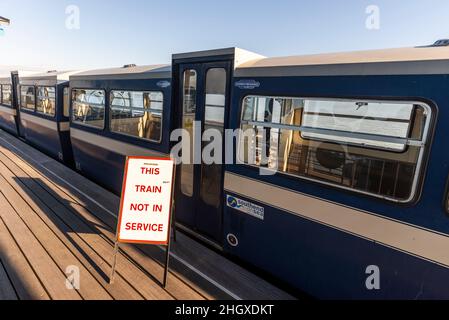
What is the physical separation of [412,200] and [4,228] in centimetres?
574

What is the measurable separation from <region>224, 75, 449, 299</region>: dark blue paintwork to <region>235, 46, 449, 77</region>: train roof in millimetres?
63

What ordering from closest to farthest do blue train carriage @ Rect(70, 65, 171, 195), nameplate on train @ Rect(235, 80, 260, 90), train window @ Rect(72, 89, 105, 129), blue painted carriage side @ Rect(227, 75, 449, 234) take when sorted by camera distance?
blue painted carriage side @ Rect(227, 75, 449, 234)
nameplate on train @ Rect(235, 80, 260, 90)
blue train carriage @ Rect(70, 65, 171, 195)
train window @ Rect(72, 89, 105, 129)

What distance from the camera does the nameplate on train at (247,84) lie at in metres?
3.62

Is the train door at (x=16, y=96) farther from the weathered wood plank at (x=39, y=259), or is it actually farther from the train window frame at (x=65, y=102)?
the weathered wood plank at (x=39, y=259)

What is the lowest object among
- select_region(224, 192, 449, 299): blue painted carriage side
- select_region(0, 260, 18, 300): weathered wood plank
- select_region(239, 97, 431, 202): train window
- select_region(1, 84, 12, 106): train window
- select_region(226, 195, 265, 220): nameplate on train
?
select_region(0, 260, 18, 300): weathered wood plank

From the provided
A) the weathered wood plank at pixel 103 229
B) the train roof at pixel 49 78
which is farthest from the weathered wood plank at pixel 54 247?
the train roof at pixel 49 78

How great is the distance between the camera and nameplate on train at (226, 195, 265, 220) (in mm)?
3742

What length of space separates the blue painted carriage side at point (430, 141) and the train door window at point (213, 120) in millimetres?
1126

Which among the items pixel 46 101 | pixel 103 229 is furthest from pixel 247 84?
pixel 46 101

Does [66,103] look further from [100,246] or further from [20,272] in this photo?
[20,272]

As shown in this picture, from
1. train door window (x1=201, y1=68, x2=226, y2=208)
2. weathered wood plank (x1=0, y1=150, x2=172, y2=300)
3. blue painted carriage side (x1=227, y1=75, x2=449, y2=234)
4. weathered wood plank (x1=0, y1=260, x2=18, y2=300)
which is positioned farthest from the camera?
train door window (x1=201, y1=68, x2=226, y2=208)

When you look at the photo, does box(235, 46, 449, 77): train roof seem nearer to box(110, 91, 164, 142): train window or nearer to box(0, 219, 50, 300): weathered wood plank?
box(110, 91, 164, 142): train window

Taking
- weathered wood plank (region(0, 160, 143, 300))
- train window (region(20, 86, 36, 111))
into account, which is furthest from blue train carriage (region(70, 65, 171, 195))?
train window (region(20, 86, 36, 111))

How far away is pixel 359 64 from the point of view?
280 cm
